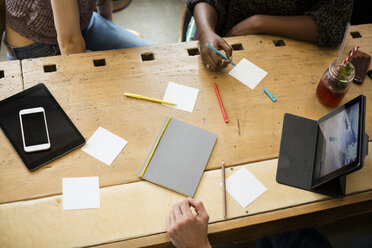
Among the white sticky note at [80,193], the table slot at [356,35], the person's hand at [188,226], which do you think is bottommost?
the person's hand at [188,226]

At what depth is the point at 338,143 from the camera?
91 cm

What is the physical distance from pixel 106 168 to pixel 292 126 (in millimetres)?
670

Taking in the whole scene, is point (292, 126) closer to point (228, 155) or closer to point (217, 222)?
point (228, 155)

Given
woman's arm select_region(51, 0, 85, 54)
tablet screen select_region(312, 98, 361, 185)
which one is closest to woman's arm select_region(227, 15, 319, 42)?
tablet screen select_region(312, 98, 361, 185)

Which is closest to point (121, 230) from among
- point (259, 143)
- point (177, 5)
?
point (259, 143)

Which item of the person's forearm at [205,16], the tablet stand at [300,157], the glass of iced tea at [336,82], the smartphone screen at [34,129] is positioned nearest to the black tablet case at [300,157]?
the tablet stand at [300,157]

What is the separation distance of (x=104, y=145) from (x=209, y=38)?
Answer: 0.61 m

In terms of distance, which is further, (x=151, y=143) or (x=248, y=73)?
(x=248, y=73)

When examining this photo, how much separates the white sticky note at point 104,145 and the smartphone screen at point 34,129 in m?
0.14

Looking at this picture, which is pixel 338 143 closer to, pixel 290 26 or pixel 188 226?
pixel 188 226

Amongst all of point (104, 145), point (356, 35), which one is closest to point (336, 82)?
point (356, 35)

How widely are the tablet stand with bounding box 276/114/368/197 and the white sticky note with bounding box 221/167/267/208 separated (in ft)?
0.26

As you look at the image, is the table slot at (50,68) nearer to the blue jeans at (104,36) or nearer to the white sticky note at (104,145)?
the white sticky note at (104,145)

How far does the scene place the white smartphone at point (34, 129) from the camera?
96cm
